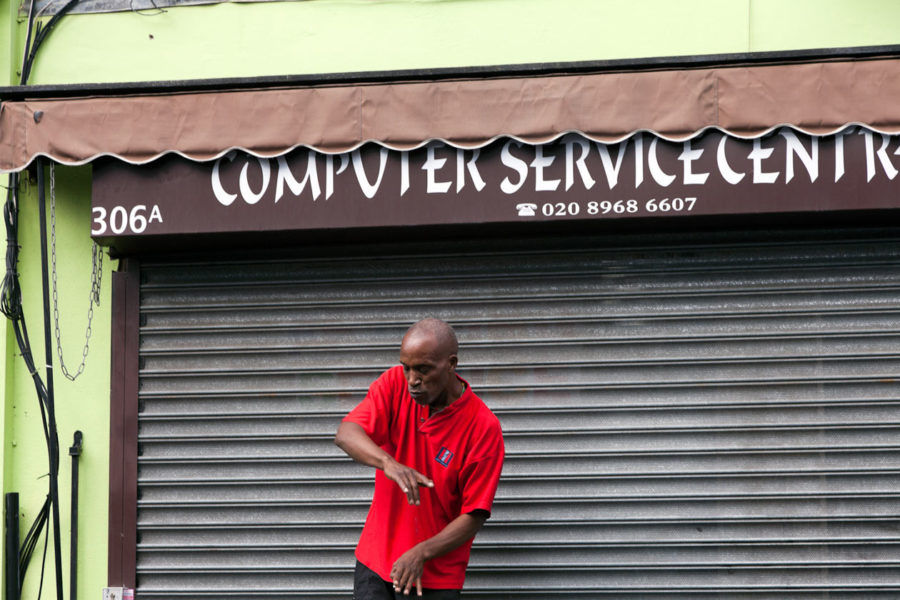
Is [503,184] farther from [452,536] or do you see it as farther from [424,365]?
[452,536]

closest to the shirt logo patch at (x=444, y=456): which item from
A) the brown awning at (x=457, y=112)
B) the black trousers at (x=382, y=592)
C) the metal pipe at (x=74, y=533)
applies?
the black trousers at (x=382, y=592)

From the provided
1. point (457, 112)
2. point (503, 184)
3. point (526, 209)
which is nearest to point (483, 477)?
point (526, 209)

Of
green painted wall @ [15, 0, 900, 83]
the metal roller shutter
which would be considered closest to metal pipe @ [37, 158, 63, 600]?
the metal roller shutter

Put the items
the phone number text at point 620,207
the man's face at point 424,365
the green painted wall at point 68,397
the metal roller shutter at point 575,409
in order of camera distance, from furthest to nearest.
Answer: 1. the green painted wall at point 68,397
2. the metal roller shutter at point 575,409
3. the phone number text at point 620,207
4. the man's face at point 424,365

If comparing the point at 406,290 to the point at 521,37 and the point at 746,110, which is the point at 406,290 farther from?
the point at 746,110

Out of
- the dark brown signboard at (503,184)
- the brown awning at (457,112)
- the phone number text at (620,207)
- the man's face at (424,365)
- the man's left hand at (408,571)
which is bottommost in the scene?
the man's left hand at (408,571)

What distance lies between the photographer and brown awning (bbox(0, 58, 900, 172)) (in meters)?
4.76

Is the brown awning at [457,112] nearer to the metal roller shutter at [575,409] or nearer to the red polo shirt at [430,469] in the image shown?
the metal roller shutter at [575,409]

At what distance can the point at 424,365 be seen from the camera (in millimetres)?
4129

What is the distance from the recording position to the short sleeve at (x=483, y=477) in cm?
418

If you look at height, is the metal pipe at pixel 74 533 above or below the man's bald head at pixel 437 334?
below

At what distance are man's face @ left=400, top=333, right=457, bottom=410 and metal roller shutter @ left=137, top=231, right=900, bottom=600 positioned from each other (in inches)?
43.7

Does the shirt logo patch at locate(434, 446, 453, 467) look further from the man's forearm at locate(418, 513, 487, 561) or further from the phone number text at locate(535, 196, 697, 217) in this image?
the phone number text at locate(535, 196, 697, 217)

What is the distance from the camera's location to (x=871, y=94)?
4719 millimetres
